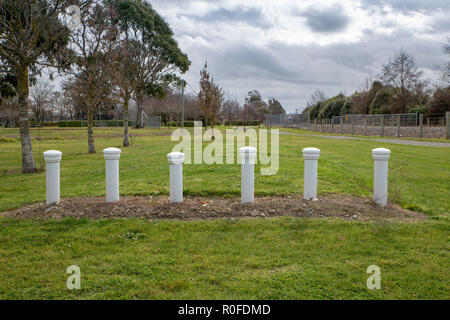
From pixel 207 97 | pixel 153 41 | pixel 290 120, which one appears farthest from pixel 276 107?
pixel 207 97

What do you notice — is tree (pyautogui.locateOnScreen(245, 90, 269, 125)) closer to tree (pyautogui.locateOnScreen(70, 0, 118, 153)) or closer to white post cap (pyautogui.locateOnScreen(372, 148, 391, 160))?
tree (pyautogui.locateOnScreen(70, 0, 118, 153))

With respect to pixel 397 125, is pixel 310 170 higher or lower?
lower

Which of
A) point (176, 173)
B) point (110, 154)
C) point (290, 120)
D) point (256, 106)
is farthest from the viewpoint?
point (256, 106)

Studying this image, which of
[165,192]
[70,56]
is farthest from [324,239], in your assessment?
[70,56]

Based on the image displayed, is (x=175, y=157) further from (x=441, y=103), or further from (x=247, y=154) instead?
(x=441, y=103)

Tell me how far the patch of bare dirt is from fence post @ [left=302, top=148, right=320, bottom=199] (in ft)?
0.65

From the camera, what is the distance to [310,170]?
19.8 ft

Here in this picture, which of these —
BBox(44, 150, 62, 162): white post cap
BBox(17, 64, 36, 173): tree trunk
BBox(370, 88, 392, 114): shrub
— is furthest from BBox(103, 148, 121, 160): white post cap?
BBox(370, 88, 392, 114): shrub

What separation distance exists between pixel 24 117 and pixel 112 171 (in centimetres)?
693

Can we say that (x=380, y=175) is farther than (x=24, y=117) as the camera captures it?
No

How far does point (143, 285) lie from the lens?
328cm

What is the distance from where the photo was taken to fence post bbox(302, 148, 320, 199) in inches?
233

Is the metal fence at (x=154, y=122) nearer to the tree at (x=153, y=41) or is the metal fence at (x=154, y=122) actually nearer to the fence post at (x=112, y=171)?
the tree at (x=153, y=41)
